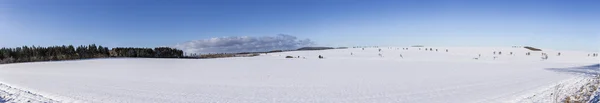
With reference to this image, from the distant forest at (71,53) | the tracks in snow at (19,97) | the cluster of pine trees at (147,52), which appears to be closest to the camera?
the tracks in snow at (19,97)

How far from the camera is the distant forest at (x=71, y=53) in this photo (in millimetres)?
21527

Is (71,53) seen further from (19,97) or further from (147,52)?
(19,97)

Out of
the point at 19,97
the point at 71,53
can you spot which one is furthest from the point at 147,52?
the point at 19,97

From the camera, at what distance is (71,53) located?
2392 centimetres

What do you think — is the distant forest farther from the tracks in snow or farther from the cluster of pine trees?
the tracks in snow

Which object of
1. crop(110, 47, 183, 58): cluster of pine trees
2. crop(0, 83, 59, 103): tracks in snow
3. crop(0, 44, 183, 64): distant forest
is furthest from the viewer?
crop(110, 47, 183, 58): cluster of pine trees

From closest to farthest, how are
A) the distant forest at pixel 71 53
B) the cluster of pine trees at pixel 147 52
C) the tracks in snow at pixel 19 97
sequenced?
the tracks in snow at pixel 19 97
the distant forest at pixel 71 53
the cluster of pine trees at pixel 147 52

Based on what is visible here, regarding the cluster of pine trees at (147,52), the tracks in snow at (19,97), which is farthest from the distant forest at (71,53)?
the tracks in snow at (19,97)

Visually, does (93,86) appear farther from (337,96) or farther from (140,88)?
(337,96)

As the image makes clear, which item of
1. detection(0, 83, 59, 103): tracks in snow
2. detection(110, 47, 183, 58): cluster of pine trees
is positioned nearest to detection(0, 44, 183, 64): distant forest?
detection(110, 47, 183, 58): cluster of pine trees

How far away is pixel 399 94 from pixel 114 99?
6072 mm

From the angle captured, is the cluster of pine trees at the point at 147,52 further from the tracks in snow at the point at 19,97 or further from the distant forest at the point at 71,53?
the tracks in snow at the point at 19,97

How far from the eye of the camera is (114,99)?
280 inches

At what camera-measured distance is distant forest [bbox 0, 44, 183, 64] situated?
Result: 21.5 m
